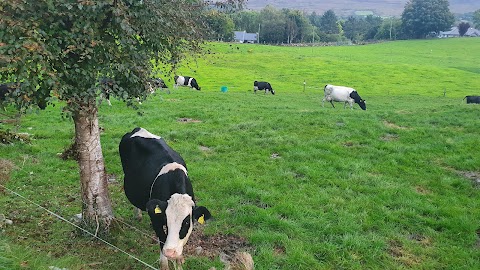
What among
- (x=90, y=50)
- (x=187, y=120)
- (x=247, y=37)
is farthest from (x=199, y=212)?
(x=247, y=37)

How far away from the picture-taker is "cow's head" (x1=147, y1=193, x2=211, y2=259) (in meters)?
6.03

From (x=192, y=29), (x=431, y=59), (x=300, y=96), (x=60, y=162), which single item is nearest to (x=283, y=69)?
(x=300, y=96)

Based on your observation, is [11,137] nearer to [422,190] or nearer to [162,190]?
[162,190]

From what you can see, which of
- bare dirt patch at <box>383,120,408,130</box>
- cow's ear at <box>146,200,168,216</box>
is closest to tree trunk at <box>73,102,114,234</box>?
cow's ear at <box>146,200,168,216</box>

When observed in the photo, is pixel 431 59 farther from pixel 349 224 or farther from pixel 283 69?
pixel 349 224

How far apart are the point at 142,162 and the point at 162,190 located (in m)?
1.31

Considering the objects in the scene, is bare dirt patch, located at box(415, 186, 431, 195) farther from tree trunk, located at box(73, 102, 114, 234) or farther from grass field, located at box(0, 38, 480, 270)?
tree trunk, located at box(73, 102, 114, 234)

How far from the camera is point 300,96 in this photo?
34.8m

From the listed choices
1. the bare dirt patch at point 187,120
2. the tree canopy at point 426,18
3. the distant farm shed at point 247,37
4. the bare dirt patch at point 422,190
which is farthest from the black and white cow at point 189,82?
the tree canopy at point 426,18

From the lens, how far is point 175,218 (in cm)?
620

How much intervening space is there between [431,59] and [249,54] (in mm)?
32551

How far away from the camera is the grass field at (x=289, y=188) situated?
707cm

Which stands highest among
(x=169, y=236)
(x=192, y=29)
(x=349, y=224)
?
(x=192, y=29)

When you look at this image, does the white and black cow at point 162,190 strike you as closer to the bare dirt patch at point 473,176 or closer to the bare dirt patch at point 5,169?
the bare dirt patch at point 5,169
